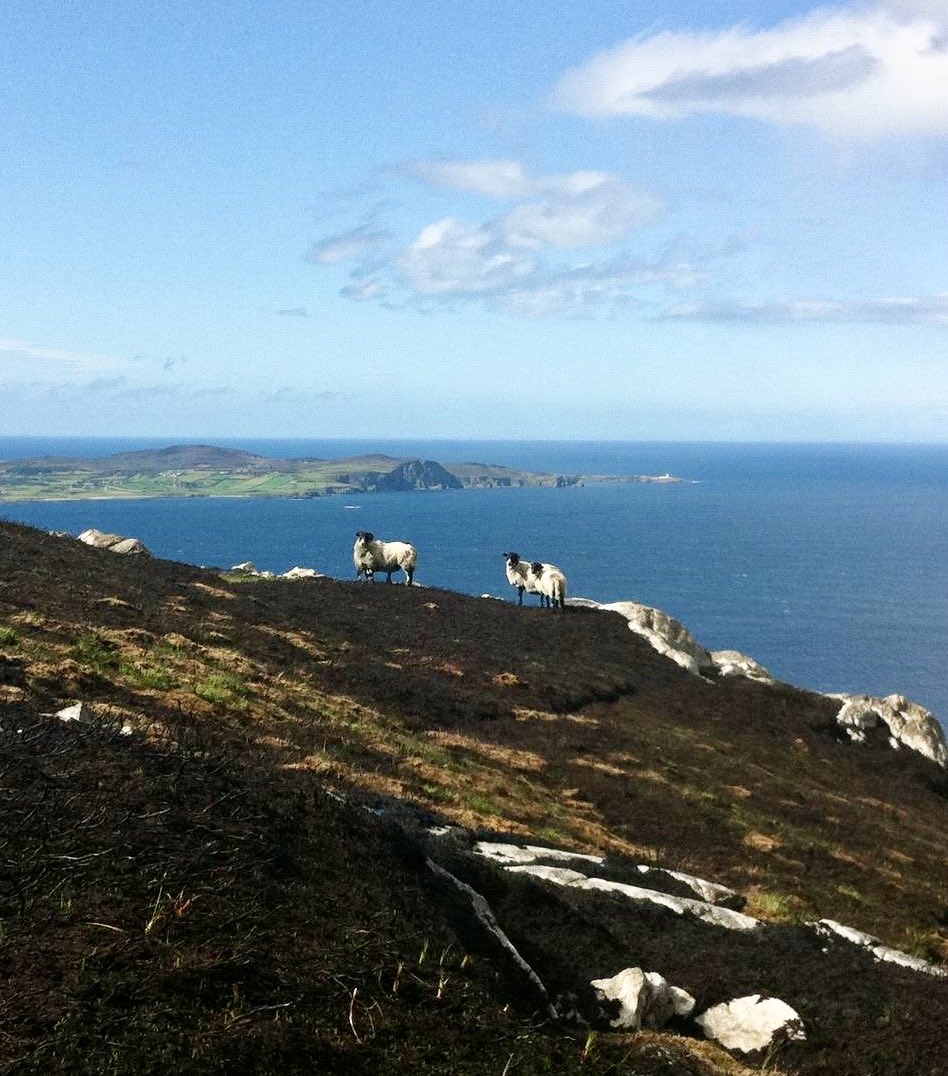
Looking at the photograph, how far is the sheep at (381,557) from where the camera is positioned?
204ft

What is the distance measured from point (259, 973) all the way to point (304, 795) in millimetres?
4517

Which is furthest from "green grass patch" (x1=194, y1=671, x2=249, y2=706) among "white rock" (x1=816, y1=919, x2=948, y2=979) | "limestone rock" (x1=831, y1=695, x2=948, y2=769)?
"limestone rock" (x1=831, y1=695, x2=948, y2=769)

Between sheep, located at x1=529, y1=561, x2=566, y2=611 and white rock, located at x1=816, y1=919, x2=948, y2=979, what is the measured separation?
136ft

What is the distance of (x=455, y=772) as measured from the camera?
28062mm

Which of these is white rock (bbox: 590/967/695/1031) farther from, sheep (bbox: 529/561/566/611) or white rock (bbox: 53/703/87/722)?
sheep (bbox: 529/561/566/611)

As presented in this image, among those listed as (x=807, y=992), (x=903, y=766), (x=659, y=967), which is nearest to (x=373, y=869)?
(x=659, y=967)

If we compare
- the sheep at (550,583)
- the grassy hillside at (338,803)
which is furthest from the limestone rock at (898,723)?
the sheep at (550,583)

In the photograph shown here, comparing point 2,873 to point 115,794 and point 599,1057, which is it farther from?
point 599,1057

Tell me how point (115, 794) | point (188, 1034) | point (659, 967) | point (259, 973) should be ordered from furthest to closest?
point (659, 967), point (115, 794), point (259, 973), point (188, 1034)

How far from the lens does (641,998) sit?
11828mm

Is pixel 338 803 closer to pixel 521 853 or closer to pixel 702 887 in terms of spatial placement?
pixel 521 853

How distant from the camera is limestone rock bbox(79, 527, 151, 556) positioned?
58.8 m

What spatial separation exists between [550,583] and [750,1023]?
49603mm

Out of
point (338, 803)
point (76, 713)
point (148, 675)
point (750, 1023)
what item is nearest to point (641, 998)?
point (750, 1023)
